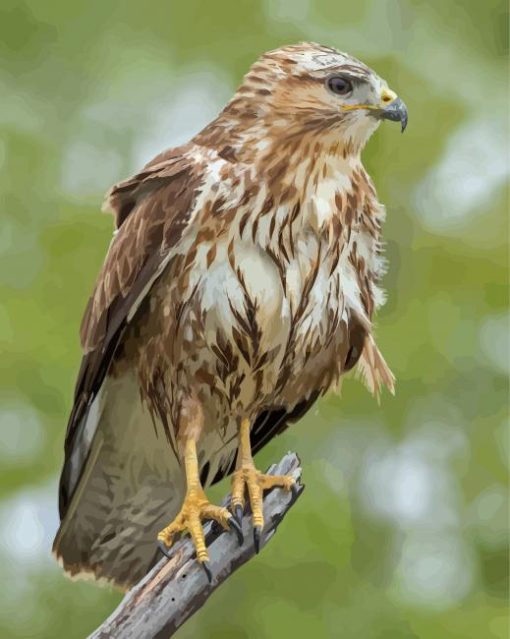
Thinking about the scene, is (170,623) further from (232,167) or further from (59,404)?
(59,404)

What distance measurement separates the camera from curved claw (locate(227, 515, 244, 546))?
280 cm

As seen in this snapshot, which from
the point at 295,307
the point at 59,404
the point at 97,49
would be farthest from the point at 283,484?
the point at 97,49

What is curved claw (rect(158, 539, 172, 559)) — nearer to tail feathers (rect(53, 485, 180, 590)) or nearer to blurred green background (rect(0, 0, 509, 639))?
tail feathers (rect(53, 485, 180, 590))

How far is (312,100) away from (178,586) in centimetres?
106

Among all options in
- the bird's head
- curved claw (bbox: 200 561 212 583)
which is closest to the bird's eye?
the bird's head

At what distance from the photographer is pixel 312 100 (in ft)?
9.11

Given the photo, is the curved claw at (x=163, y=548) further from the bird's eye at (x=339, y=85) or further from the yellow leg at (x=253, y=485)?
the bird's eye at (x=339, y=85)

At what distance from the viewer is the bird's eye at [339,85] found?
2738 mm

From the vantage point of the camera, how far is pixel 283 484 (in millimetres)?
2916

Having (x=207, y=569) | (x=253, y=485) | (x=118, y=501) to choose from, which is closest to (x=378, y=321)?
(x=118, y=501)

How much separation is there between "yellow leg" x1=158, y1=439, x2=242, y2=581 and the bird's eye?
2.98ft

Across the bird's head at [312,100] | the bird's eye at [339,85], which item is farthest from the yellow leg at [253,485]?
the bird's eye at [339,85]

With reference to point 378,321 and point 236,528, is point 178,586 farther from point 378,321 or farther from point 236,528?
point 378,321

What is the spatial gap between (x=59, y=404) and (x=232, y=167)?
2374 millimetres
